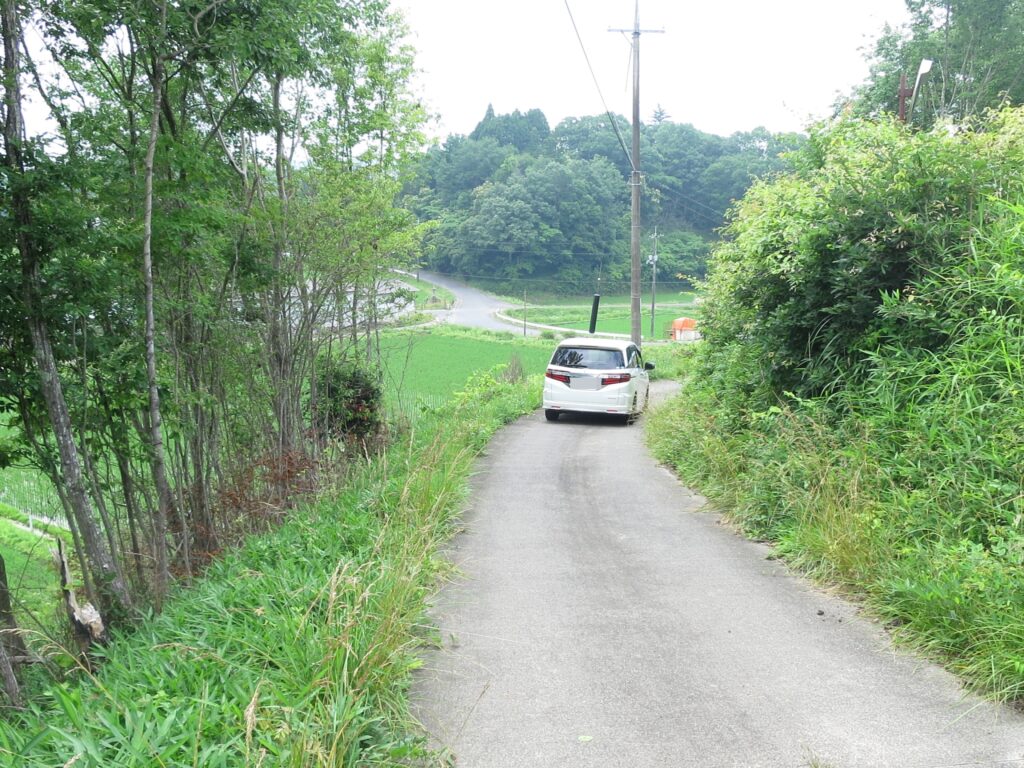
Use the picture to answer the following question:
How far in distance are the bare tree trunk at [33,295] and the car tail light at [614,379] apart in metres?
9.82

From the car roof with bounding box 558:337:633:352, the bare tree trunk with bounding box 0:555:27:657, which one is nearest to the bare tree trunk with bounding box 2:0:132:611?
the bare tree trunk with bounding box 0:555:27:657

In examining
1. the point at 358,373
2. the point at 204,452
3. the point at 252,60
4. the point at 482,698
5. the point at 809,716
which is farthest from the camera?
the point at 358,373

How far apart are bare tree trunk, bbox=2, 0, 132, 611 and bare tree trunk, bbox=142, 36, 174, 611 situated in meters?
0.63

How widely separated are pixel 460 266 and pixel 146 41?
58.1m

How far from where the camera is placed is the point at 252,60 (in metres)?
6.19

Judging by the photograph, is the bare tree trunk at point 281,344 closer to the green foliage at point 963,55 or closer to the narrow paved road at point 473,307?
the green foliage at point 963,55

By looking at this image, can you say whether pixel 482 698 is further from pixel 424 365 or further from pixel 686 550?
pixel 424 365

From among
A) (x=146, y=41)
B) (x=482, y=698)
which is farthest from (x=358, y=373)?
(x=482, y=698)

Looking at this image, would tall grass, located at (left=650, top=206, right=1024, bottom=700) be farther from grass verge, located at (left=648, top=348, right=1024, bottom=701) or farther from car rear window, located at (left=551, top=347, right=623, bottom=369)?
car rear window, located at (left=551, top=347, right=623, bottom=369)

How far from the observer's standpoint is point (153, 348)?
5.96m

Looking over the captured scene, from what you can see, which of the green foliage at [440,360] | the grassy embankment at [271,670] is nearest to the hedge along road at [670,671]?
the grassy embankment at [271,670]

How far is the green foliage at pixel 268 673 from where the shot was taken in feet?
9.07

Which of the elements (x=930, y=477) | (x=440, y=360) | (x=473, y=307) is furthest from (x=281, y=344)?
(x=473, y=307)

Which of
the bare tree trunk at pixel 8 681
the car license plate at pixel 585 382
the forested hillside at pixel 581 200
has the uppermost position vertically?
the forested hillside at pixel 581 200
